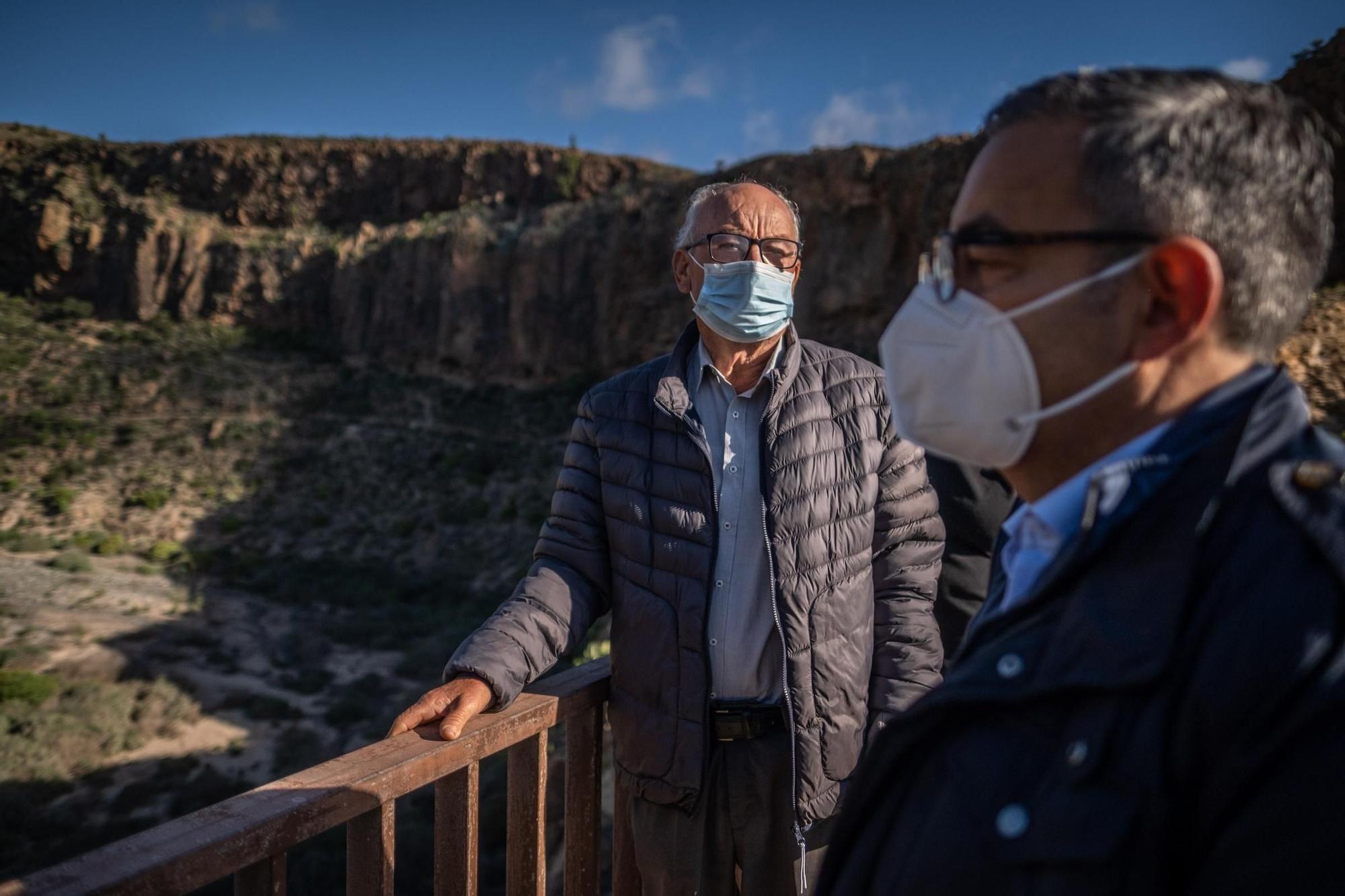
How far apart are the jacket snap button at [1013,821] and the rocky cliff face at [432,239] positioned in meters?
20.3

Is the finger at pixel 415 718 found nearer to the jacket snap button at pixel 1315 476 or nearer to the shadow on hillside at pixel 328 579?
the jacket snap button at pixel 1315 476

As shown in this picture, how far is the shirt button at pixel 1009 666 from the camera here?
92cm

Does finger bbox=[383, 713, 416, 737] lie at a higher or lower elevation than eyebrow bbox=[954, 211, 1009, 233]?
lower

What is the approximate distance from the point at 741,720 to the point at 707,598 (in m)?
0.31

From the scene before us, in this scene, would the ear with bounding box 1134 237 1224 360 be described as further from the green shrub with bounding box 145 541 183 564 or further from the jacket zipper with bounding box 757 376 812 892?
the green shrub with bounding box 145 541 183 564

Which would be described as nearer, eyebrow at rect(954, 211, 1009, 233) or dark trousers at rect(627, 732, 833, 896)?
eyebrow at rect(954, 211, 1009, 233)

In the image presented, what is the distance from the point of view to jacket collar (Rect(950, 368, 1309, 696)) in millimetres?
826

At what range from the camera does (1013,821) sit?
85 centimetres

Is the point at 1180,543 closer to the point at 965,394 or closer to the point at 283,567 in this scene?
the point at 965,394

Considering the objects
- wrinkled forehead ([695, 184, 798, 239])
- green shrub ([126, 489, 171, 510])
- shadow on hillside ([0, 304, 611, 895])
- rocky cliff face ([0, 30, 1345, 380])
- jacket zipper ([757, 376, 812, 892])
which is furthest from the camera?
green shrub ([126, 489, 171, 510])

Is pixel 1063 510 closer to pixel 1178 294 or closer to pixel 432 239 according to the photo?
pixel 1178 294

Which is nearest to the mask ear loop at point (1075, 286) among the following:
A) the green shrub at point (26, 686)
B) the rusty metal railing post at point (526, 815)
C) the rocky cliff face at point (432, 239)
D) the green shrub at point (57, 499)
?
the rusty metal railing post at point (526, 815)

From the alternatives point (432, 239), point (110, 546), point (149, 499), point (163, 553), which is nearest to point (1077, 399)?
point (163, 553)

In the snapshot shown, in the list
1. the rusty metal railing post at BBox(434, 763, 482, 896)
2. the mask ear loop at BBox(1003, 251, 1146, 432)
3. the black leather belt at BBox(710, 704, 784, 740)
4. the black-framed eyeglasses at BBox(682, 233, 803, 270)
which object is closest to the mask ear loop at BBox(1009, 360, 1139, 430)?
the mask ear loop at BBox(1003, 251, 1146, 432)
